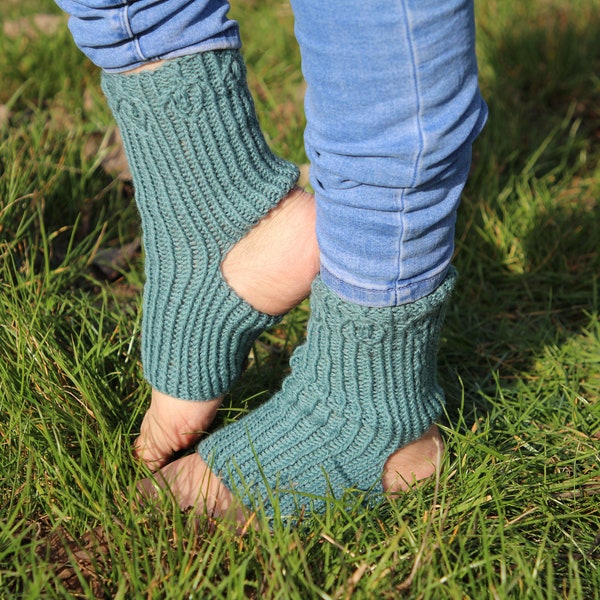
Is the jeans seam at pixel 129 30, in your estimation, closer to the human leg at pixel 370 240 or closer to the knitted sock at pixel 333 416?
the human leg at pixel 370 240

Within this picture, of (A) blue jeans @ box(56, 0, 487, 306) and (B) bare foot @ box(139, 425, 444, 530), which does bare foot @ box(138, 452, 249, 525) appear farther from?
(A) blue jeans @ box(56, 0, 487, 306)

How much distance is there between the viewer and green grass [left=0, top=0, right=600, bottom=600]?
85cm

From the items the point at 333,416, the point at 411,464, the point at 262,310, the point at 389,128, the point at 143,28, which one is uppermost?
the point at 143,28

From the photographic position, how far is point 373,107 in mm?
750

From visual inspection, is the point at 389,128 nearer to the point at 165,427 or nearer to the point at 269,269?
the point at 269,269

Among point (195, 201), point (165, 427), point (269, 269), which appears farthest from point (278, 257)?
point (165, 427)

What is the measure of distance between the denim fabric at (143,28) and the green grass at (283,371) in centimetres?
43

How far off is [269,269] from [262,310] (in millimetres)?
68

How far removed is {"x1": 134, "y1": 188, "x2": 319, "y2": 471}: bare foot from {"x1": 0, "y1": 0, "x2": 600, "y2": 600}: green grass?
54 millimetres

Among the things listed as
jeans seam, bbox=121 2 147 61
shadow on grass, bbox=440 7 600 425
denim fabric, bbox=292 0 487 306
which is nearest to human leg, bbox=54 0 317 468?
jeans seam, bbox=121 2 147 61

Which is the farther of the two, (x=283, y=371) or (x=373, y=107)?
(x=283, y=371)

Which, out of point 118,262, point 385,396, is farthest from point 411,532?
point 118,262

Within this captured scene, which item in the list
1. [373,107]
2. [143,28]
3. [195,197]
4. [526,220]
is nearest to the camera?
[373,107]

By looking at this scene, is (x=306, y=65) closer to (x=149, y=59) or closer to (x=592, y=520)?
(x=149, y=59)
